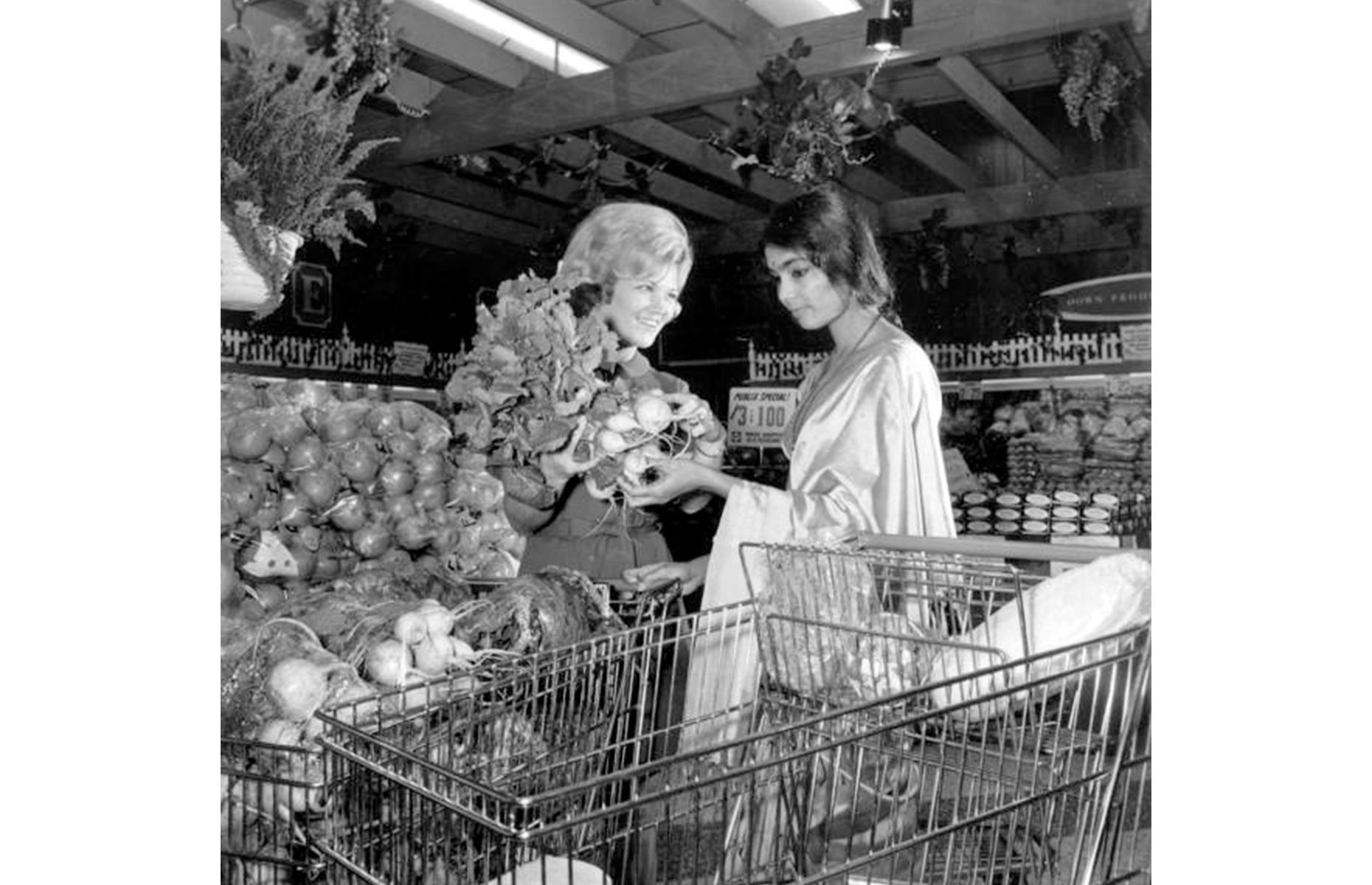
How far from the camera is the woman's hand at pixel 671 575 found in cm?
300

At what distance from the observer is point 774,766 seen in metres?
2.32

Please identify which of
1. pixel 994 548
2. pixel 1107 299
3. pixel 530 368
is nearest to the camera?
pixel 1107 299

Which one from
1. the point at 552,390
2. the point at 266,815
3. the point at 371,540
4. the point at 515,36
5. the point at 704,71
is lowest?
the point at 266,815

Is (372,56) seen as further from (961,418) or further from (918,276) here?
(961,418)

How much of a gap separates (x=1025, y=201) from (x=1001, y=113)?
168 mm

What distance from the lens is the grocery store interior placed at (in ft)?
7.04

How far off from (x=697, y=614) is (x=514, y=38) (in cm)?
128

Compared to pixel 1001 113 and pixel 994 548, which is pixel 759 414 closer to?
pixel 994 548

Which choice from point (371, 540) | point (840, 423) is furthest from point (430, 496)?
point (840, 423)

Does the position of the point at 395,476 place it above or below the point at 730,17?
below

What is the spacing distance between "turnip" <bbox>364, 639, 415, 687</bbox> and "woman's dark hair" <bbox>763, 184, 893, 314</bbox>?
111 cm

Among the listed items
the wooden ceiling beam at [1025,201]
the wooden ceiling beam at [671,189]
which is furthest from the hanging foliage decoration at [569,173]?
the wooden ceiling beam at [1025,201]

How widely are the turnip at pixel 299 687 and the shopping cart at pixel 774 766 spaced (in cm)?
10
